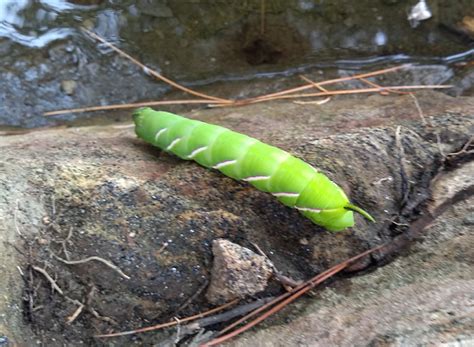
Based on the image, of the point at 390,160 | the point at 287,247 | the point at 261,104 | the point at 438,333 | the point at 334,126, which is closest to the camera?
the point at 438,333

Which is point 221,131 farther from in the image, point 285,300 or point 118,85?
point 118,85

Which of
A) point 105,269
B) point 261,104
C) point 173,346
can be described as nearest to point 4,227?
point 105,269

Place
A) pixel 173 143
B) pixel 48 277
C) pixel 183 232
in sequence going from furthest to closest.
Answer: pixel 173 143, pixel 183 232, pixel 48 277

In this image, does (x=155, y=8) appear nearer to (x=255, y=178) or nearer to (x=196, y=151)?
(x=196, y=151)

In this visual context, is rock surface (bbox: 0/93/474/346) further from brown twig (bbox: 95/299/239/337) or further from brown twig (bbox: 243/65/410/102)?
brown twig (bbox: 243/65/410/102)

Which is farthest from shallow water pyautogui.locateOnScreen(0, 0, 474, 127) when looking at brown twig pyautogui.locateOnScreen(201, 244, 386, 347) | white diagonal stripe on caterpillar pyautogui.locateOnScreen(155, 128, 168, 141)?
brown twig pyautogui.locateOnScreen(201, 244, 386, 347)

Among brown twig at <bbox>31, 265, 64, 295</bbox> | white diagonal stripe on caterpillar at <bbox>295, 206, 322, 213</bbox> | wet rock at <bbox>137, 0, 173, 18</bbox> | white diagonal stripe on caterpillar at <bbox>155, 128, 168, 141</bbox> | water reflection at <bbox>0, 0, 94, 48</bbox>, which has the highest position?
wet rock at <bbox>137, 0, 173, 18</bbox>

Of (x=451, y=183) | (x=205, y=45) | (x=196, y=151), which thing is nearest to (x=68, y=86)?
(x=205, y=45)
